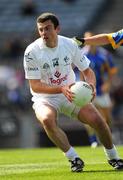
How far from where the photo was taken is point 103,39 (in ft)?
34.7

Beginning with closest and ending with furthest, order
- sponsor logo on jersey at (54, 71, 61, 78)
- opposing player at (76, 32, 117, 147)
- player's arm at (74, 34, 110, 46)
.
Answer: sponsor logo on jersey at (54, 71, 61, 78) < player's arm at (74, 34, 110, 46) < opposing player at (76, 32, 117, 147)

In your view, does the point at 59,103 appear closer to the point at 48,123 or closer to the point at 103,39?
the point at 48,123

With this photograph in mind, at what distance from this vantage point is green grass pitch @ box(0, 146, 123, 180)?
9453 mm

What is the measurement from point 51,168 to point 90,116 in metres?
1.28

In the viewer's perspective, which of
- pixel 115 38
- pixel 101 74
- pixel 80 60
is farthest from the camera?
pixel 101 74

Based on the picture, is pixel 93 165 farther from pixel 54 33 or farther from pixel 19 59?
pixel 19 59

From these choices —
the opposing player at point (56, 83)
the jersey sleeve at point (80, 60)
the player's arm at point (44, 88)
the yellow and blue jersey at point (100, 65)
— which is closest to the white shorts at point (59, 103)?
the opposing player at point (56, 83)

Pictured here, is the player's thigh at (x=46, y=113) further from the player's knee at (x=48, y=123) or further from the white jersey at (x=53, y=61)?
the white jersey at (x=53, y=61)

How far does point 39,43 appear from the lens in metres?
10.1

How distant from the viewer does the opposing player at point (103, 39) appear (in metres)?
10.5

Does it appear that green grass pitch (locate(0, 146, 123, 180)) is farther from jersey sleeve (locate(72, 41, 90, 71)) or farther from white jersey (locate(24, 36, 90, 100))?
jersey sleeve (locate(72, 41, 90, 71))

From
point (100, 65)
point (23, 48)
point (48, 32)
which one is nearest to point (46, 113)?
point (48, 32)

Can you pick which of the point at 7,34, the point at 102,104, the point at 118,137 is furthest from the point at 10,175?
the point at 7,34

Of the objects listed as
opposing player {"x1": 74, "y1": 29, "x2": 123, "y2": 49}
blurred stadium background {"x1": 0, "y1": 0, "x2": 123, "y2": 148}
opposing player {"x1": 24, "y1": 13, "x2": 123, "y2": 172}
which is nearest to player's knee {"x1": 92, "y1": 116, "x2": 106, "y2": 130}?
opposing player {"x1": 24, "y1": 13, "x2": 123, "y2": 172}
